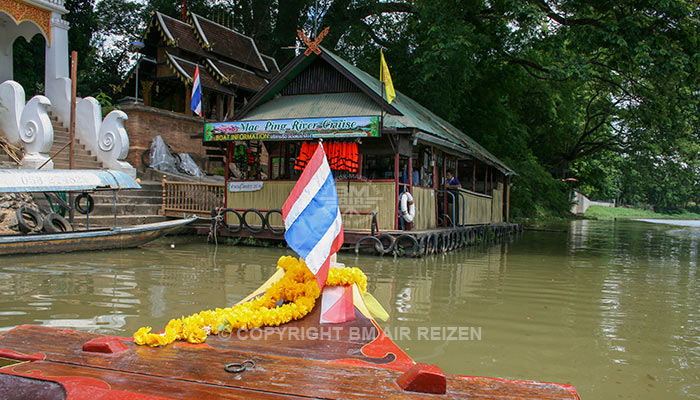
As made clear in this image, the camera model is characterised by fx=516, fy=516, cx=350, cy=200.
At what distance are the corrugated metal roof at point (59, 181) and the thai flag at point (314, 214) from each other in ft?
27.8

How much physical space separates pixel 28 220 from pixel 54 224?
74 cm

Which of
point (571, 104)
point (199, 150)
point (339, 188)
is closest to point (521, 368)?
point (339, 188)

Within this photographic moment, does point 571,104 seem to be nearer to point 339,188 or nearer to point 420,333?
point 339,188

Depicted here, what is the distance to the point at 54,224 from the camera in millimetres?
12211

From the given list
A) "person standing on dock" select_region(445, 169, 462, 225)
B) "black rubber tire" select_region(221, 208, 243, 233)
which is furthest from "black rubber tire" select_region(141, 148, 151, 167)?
"person standing on dock" select_region(445, 169, 462, 225)

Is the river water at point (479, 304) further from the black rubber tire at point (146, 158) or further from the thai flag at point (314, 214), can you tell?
the black rubber tire at point (146, 158)

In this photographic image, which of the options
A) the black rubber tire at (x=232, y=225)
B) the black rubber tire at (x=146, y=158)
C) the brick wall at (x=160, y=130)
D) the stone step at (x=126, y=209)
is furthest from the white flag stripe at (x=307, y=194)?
the black rubber tire at (x=146, y=158)

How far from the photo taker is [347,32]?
88.2ft

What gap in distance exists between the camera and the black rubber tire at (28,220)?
36.4ft

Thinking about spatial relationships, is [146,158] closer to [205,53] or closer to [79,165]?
[79,165]

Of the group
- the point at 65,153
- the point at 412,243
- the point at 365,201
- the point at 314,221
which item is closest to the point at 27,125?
the point at 65,153

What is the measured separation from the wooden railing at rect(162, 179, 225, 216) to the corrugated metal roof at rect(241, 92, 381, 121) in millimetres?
2741

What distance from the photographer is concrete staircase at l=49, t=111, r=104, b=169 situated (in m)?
16.0

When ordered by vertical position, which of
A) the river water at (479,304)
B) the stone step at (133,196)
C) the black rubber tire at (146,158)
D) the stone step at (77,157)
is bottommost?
the river water at (479,304)
